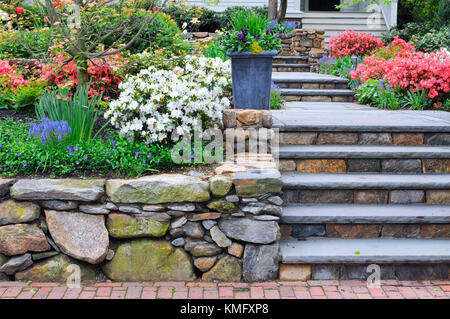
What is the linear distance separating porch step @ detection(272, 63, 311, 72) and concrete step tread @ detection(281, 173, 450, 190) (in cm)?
581

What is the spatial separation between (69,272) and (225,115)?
1.84 meters

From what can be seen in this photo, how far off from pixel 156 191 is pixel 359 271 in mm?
1595

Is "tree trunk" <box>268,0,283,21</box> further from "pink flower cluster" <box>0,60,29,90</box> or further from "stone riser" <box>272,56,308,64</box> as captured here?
"pink flower cluster" <box>0,60,29,90</box>

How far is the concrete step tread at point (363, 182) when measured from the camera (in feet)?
12.7

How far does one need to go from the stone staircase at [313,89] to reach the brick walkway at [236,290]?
4.14 metres

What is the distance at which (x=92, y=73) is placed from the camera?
538 cm

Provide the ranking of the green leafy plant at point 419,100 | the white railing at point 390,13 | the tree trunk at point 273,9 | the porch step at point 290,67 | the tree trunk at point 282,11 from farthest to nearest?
the white railing at point 390,13 < the tree trunk at point 273,9 < the tree trunk at point 282,11 < the porch step at point 290,67 < the green leafy plant at point 419,100

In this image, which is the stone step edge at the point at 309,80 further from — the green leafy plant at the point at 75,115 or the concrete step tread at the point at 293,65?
the green leafy plant at the point at 75,115

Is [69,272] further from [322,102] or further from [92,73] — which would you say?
[322,102]

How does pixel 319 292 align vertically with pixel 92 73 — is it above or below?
below

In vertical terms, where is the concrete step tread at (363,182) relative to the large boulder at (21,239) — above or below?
above

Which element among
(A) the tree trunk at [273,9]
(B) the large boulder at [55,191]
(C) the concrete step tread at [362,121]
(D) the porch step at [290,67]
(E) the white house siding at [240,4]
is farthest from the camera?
(E) the white house siding at [240,4]

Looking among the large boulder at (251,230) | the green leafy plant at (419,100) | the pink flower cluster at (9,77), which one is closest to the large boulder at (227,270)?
the large boulder at (251,230)

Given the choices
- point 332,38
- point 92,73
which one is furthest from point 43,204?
point 332,38
